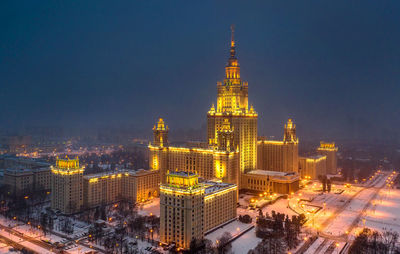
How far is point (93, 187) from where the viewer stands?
95.4m

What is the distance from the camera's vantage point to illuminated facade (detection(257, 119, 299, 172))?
129 m

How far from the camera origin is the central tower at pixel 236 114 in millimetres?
111938

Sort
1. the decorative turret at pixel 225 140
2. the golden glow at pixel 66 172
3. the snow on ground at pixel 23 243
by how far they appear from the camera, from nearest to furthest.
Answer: the snow on ground at pixel 23 243 → the golden glow at pixel 66 172 → the decorative turret at pixel 225 140

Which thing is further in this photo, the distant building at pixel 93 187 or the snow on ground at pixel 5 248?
the distant building at pixel 93 187

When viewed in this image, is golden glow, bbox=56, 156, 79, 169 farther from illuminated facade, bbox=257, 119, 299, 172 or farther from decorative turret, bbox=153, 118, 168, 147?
illuminated facade, bbox=257, 119, 299, 172

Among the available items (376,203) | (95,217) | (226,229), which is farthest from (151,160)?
(376,203)

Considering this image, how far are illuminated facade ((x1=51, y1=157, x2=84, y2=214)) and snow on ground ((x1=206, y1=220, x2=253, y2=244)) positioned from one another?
39.7m

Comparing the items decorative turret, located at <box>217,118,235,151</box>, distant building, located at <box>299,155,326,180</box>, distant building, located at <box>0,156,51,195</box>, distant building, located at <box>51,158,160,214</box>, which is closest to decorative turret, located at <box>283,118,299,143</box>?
distant building, located at <box>299,155,326,180</box>

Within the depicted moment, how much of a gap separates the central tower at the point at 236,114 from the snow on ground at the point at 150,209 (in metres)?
27.6

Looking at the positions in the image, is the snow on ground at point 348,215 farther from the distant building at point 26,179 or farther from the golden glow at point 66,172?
the distant building at point 26,179

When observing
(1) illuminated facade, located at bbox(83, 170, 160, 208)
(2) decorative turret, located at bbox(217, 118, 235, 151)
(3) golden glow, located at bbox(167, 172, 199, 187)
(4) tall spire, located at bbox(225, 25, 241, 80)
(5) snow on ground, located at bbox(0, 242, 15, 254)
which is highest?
(4) tall spire, located at bbox(225, 25, 241, 80)

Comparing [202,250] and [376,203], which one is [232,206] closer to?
[202,250]

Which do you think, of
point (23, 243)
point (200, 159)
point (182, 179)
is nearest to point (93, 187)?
point (23, 243)

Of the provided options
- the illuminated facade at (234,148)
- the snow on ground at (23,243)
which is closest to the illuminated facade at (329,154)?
the illuminated facade at (234,148)
